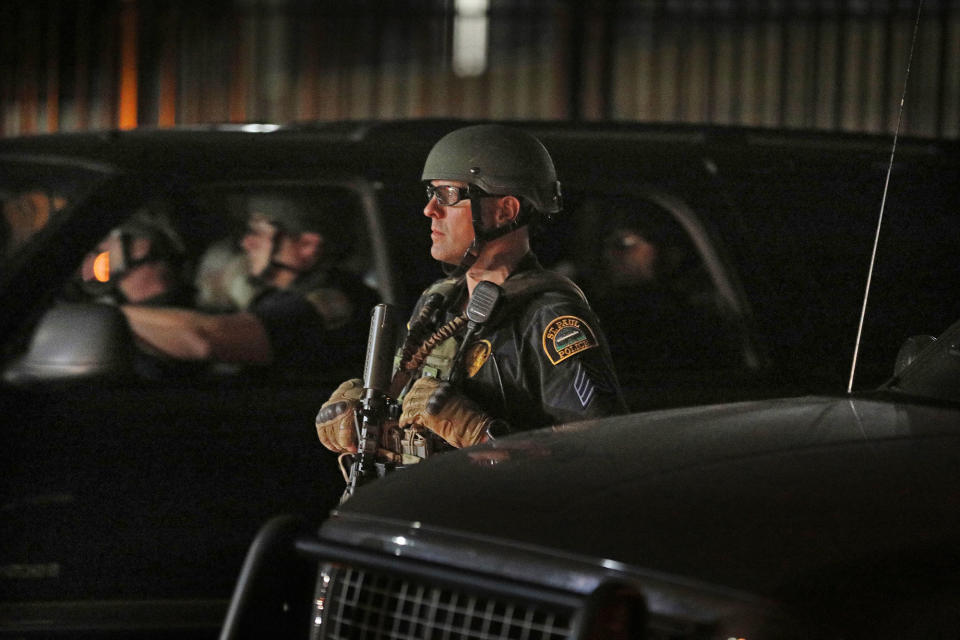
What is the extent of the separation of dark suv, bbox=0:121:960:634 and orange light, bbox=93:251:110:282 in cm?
4

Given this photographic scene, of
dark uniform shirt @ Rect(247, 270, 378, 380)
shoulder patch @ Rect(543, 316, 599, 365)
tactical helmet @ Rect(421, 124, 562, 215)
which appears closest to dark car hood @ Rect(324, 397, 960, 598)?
shoulder patch @ Rect(543, 316, 599, 365)

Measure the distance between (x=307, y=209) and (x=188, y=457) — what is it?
30.2 inches

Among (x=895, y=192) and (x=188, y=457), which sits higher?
(x=895, y=192)

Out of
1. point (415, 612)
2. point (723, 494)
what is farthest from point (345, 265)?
point (723, 494)

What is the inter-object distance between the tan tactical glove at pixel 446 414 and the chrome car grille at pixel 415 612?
486 millimetres

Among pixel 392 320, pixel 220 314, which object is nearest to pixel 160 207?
pixel 220 314

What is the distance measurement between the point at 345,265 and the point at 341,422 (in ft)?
3.86

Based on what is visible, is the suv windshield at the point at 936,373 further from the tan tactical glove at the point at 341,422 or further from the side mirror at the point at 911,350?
the tan tactical glove at the point at 341,422

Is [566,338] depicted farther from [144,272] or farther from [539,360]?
[144,272]

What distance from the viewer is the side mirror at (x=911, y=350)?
3.69 metres

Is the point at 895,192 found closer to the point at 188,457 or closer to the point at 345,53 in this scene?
the point at 188,457

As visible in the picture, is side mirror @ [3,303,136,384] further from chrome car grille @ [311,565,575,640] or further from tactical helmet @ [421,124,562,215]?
chrome car grille @ [311,565,575,640]

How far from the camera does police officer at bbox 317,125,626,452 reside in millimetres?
3465

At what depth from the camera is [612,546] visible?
2.58m
